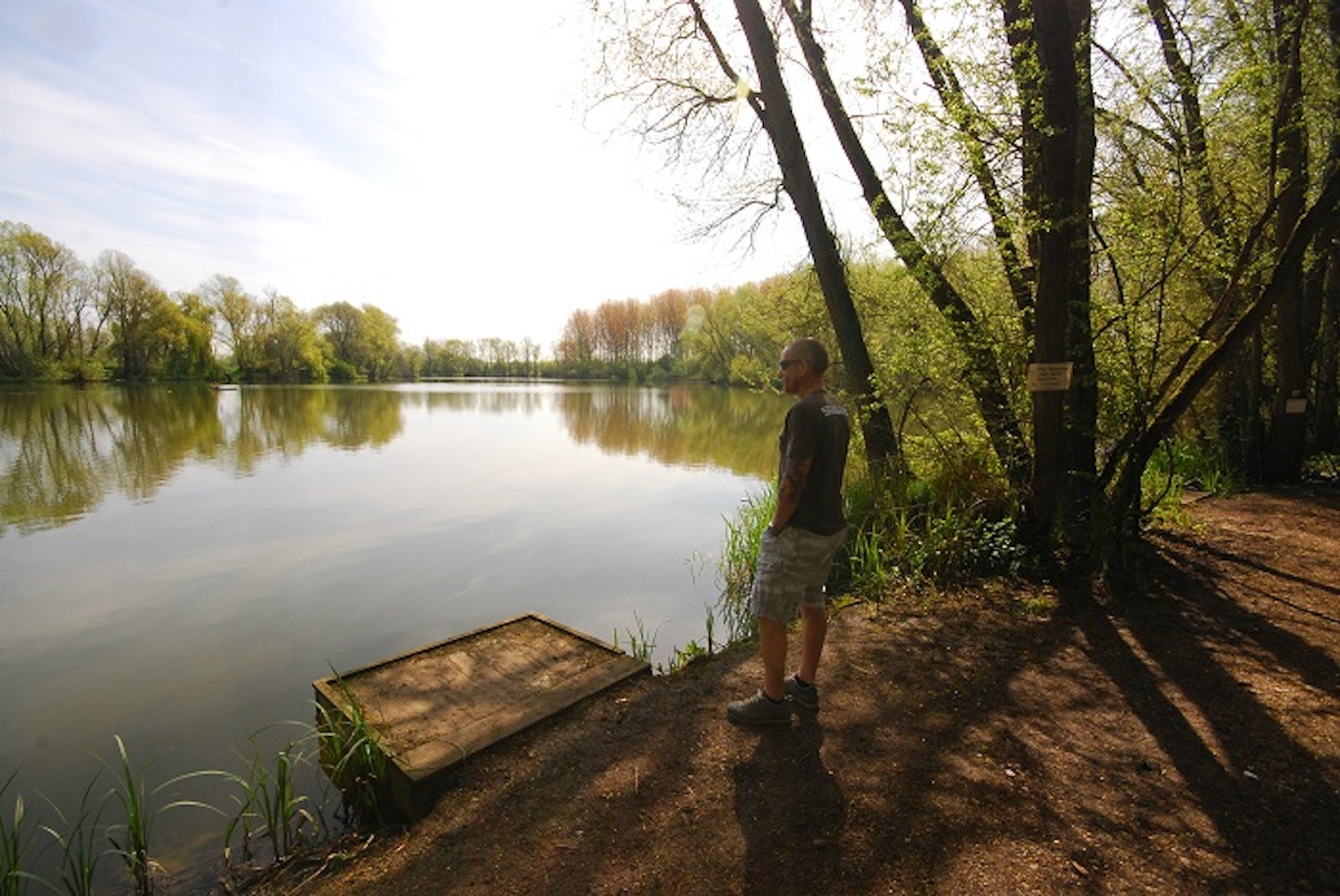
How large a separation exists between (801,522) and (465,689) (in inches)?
94.7

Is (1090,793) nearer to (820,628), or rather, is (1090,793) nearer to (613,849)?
(820,628)

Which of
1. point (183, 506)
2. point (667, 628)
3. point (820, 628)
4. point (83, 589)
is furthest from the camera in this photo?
point (183, 506)

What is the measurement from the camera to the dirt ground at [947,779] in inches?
87.8

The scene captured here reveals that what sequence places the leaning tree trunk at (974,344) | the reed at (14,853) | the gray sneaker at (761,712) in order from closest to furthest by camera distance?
the reed at (14,853), the gray sneaker at (761,712), the leaning tree trunk at (974,344)

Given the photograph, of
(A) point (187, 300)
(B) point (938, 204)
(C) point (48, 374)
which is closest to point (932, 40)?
(B) point (938, 204)

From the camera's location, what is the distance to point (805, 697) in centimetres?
327

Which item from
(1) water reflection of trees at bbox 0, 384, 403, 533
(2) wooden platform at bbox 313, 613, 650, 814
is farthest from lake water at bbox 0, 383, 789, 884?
(2) wooden platform at bbox 313, 613, 650, 814

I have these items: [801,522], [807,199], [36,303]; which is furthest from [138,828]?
[36,303]

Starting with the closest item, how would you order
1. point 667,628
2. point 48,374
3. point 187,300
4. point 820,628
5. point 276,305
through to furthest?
point 820,628 → point 667,628 → point 48,374 → point 187,300 → point 276,305

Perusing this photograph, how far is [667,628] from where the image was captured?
5.98 meters

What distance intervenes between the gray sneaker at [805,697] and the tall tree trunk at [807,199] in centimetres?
410

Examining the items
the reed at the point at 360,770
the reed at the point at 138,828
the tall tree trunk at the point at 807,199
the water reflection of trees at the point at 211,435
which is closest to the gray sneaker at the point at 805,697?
the reed at the point at 360,770

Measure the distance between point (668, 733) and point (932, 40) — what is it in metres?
6.02

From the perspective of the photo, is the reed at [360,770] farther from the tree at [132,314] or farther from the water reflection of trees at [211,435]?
the tree at [132,314]
